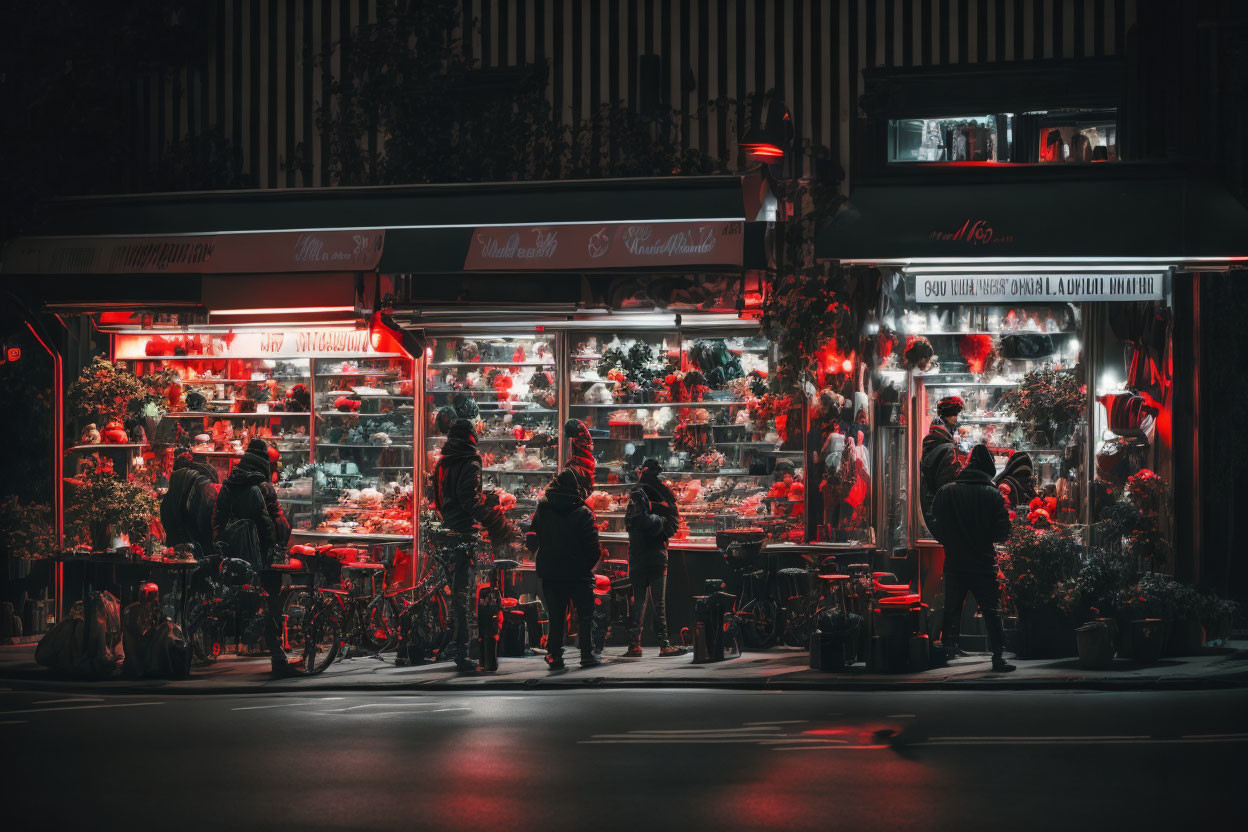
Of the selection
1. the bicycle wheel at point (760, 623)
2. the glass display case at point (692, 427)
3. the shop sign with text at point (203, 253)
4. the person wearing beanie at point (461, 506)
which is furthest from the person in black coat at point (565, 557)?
the shop sign with text at point (203, 253)

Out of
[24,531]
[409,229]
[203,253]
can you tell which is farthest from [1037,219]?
[24,531]

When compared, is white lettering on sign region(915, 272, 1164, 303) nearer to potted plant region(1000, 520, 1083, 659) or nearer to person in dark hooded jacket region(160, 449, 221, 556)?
A: potted plant region(1000, 520, 1083, 659)

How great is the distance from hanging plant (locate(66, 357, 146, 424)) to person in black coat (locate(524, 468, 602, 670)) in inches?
270

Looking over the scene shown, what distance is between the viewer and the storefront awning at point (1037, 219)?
52.9ft

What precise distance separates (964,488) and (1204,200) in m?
4.01

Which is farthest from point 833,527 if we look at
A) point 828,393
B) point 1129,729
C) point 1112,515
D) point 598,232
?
point 1129,729

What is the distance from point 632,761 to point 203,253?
10.2 metres

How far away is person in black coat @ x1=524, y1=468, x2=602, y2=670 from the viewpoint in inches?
611

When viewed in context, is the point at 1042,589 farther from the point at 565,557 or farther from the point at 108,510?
the point at 108,510

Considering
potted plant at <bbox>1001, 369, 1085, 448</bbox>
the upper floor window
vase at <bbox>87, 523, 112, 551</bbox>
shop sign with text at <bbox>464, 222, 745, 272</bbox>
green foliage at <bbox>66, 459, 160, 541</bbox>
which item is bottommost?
vase at <bbox>87, 523, 112, 551</bbox>

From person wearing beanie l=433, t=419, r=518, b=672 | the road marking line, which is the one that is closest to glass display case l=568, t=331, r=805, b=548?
person wearing beanie l=433, t=419, r=518, b=672

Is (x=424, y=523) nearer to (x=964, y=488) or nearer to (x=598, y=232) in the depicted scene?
(x=598, y=232)

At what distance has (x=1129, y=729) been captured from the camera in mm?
11477

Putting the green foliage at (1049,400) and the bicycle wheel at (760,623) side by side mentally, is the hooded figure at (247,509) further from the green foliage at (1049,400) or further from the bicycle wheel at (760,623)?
the green foliage at (1049,400)
